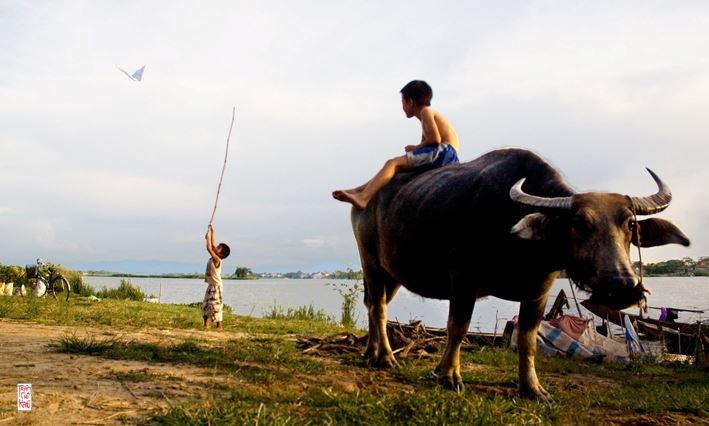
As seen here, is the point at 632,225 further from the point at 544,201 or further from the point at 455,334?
the point at 455,334

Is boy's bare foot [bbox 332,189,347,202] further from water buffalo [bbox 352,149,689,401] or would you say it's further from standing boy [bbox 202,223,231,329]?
standing boy [bbox 202,223,231,329]

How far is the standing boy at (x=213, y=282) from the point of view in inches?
352

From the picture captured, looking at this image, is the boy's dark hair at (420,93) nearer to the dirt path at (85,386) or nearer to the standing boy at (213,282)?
the dirt path at (85,386)

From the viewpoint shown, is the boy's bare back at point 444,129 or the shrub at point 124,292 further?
the shrub at point 124,292

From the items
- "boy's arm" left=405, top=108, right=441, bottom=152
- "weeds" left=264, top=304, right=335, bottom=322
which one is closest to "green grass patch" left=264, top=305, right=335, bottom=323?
"weeds" left=264, top=304, right=335, bottom=322

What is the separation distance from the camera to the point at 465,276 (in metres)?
4.32

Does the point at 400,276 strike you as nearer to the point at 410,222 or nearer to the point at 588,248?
the point at 410,222

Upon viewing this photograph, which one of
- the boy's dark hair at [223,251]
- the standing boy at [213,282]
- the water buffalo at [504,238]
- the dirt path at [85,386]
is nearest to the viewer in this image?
the dirt path at [85,386]

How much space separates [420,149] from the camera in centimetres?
555

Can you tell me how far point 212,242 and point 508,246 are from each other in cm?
633

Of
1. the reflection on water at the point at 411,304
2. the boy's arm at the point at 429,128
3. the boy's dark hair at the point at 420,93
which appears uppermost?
the boy's dark hair at the point at 420,93

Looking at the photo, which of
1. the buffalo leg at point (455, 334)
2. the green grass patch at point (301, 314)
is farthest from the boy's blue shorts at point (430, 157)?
the green grass patch at point (301, 314)

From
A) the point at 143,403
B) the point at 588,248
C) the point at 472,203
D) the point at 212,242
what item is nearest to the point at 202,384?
the point at 143,403

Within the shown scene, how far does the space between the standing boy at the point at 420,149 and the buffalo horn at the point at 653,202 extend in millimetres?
2087
